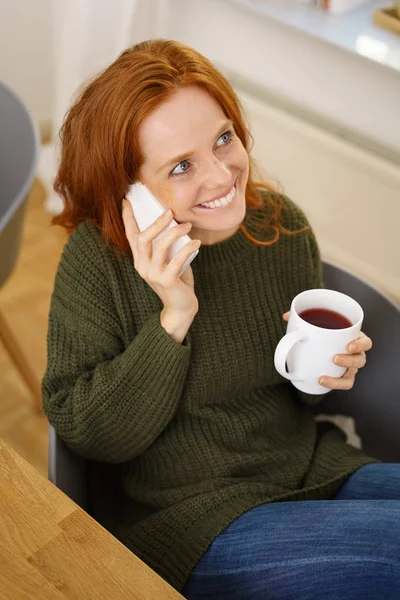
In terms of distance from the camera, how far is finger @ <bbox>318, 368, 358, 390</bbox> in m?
1.20

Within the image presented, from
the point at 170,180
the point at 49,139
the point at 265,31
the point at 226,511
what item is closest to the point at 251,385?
the point at 226,511

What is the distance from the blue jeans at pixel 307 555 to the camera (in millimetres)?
1076

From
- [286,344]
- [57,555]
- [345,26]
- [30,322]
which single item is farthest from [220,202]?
[30,322]

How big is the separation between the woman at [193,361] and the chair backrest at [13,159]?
1.03ft

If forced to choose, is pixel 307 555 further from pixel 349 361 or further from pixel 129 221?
pixel 129 221

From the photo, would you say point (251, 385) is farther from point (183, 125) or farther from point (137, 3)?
point (137, 3)

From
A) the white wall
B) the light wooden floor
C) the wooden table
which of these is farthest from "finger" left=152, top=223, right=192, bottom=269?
the white wall

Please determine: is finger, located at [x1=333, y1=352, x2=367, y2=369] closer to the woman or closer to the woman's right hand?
the woman

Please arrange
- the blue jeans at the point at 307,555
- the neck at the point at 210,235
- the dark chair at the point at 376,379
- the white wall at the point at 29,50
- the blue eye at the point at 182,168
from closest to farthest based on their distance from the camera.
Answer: the blue jeans at the point at 307,555, the blue eye at the point at 182,168, the neck at the point at 210,235, the dark chair at the point at 376,379, the white wall at the point at 29,50

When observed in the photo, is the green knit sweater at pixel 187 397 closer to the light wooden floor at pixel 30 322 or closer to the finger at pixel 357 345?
the finger at pixel 357 345

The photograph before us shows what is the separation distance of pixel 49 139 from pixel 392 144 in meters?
1.37

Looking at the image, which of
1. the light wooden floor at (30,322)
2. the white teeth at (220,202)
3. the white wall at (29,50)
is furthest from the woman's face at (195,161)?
the white wall at (29,50)

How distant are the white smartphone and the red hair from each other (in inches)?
0.9

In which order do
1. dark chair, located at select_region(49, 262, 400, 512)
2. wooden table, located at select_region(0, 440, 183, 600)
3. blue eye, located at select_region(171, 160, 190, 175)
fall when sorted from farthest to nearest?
dark chair, located at select_region(49, 262, 400, 512)
blue eye, located at select_region(171, 160, 190, 175)
wooden table, located at select_region(0, 440, 183, 600)
